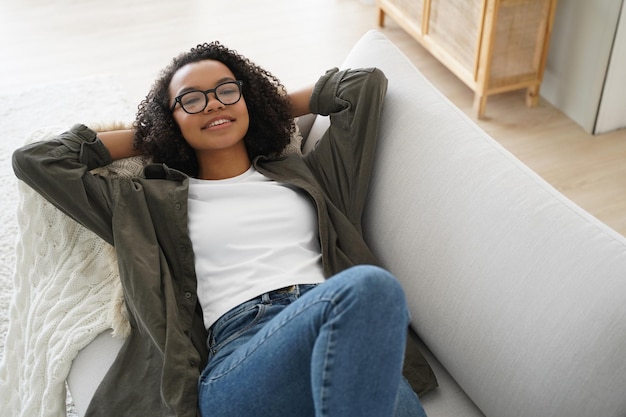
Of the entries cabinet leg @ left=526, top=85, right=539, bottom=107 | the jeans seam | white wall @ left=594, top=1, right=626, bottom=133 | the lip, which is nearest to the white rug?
the lip

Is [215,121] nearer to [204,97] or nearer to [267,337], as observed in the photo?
[204,97]

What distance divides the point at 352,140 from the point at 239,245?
1.16ft

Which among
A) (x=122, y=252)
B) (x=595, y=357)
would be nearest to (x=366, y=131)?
(x=122, y=252)

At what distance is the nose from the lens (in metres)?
1.65

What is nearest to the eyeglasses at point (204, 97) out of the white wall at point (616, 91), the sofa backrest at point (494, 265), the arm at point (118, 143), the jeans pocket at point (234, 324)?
the arm at point (118, 143)

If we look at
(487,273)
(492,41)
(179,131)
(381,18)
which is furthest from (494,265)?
(381,18)

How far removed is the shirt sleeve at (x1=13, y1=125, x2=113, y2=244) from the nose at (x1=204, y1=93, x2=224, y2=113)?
0.27 metres

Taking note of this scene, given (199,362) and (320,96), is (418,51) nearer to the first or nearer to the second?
(320,96)

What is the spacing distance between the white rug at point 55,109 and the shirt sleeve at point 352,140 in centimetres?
124

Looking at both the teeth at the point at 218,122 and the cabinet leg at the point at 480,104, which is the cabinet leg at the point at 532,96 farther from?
the teeth at the point at 218,122

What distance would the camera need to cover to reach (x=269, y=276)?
60.6 inches

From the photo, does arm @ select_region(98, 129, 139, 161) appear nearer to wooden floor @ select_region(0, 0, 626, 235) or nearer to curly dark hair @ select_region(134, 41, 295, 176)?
curly dark hair @ select_region(134, 41, 295, 176)

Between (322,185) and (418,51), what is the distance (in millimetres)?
1823

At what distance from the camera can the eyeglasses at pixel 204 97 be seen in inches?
65.3
